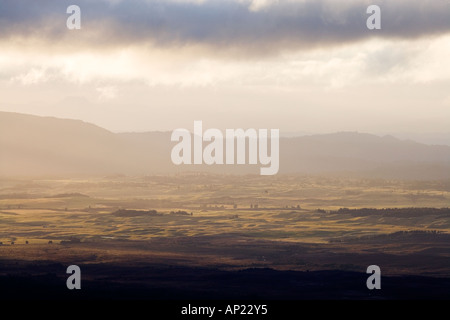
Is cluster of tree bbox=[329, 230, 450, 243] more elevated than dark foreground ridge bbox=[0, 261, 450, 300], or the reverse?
cluster of tree bbox=[329, 230, 450, 243]

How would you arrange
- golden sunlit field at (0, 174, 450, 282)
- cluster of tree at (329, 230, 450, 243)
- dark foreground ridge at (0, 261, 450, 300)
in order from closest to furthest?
dark foreground ridge at (0, 261, 450, 300) → golden sunlit field at (0, 174, 450, 282) → cluster of tree at (329, 230, 450, 243)

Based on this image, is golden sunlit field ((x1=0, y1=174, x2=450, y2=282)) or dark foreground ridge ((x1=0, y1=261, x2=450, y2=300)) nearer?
dark foreground ridge ((x1=0, y1=261, x2=450, y2=300))

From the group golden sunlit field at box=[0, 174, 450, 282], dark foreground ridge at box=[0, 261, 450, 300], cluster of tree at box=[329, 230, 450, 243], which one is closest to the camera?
dark foreground ridge at box=[0, 261, 450, 300]

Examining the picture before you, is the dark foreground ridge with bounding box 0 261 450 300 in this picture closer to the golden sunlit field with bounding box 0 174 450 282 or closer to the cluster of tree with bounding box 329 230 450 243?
the golden sunlit field with bounding box 0 174 450 282

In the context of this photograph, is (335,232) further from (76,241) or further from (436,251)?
(76,241)

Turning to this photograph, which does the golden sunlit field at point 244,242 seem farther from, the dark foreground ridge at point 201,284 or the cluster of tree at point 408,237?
the dark foreground ridge at point 201,284

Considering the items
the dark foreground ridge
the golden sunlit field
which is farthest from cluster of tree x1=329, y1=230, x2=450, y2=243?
the dark foreground ridge

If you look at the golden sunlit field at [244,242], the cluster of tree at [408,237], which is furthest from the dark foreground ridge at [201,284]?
the cluster of tree at [408,237]
